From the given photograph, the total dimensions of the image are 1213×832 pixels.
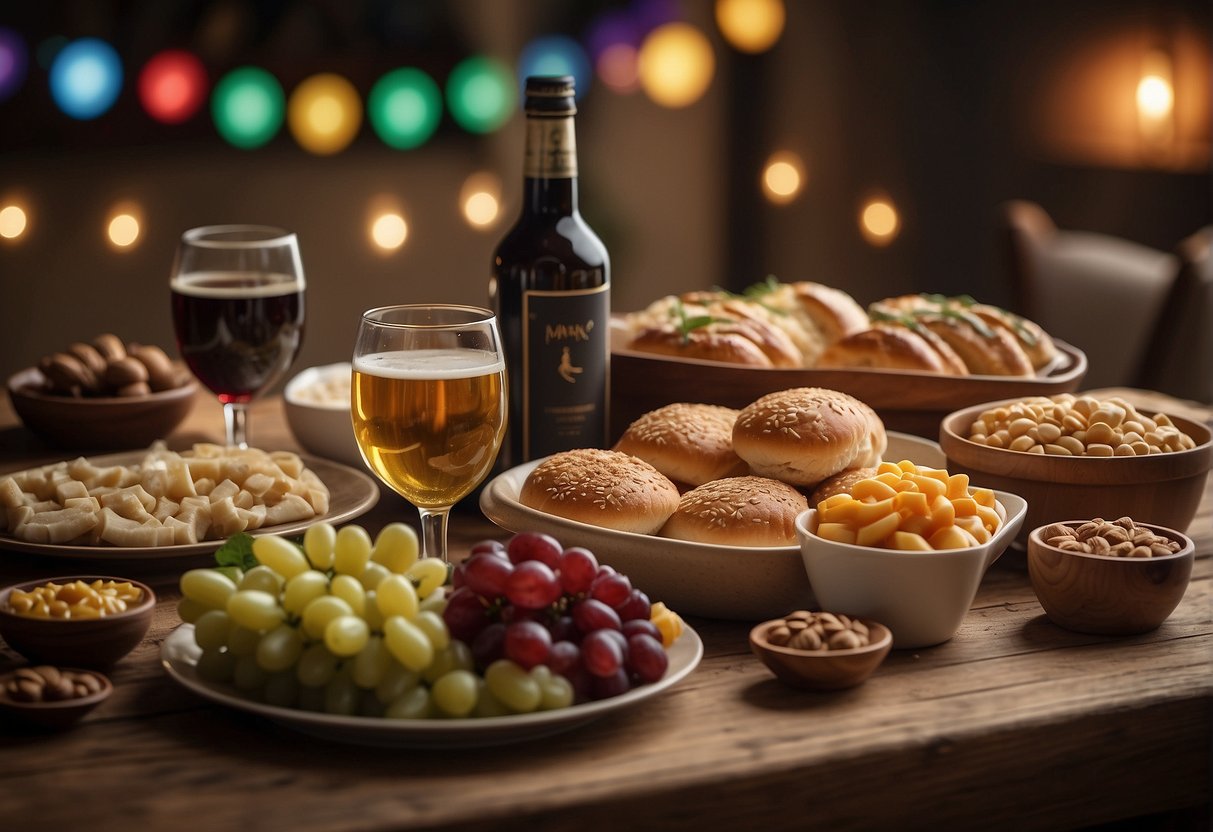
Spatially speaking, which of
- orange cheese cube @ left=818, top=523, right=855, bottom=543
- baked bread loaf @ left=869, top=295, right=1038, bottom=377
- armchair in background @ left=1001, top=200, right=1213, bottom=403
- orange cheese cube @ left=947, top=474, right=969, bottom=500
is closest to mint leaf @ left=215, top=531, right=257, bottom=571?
orange cheese cube @ left=818, top=523, right=855, bottom=543

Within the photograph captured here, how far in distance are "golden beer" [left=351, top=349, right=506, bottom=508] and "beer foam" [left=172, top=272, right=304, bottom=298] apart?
40cm

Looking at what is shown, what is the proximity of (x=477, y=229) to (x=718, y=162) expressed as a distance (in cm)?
91

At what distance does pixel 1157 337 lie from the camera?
8.40ft

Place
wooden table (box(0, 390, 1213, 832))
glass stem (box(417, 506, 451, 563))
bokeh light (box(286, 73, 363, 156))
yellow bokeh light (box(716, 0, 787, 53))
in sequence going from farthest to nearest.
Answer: yellow bokeh light (box(716, 0, 787, 53))
bokeh light (box(286, 73, 363, 156))
glass stem (box(417, 506, 451, 563))
wooden table (box(0, 390, 1213, 832))

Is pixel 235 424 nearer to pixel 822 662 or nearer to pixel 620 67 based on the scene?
pixel 822 662

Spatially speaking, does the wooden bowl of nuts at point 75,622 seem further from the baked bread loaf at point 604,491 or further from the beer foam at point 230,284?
the beer foam at point 230,284

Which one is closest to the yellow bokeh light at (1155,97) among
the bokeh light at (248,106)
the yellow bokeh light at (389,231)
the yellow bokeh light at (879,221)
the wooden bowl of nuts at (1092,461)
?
the yellow bokeh light at (879,221)

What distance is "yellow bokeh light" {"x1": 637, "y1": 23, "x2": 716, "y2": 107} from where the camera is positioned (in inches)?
168

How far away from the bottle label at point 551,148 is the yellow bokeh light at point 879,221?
128 inches

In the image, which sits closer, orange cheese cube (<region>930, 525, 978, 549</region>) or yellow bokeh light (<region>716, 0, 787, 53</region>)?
orange cheese cube (<region>930, 525, 978, 549</region>)

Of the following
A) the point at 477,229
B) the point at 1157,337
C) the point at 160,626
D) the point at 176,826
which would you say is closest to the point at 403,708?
the point at 176,826

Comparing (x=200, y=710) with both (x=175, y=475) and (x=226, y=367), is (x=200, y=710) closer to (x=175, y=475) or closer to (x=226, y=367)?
(x=175, y=475)

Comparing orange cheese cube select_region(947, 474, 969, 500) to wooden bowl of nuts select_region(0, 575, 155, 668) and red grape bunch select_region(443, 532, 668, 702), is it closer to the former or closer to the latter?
red grape bunch select_region(443, 532, 668, 702)

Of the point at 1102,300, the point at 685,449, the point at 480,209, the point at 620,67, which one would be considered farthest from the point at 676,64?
the point at 685,449
